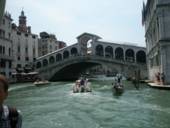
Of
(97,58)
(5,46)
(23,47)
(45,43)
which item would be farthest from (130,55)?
(45,43)

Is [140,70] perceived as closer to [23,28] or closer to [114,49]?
[114,49]

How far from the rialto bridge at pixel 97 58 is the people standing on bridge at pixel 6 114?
39843 millimetres

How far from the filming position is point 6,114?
2.19 m

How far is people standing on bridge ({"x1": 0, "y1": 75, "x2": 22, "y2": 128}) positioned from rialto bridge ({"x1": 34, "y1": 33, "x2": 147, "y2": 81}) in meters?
39.8

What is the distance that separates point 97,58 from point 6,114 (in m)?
44.2

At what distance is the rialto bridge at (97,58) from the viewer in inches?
1703

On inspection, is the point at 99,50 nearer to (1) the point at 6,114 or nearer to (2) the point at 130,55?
(2) the point at 130,55

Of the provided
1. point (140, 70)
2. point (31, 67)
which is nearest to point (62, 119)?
point (140, 70)

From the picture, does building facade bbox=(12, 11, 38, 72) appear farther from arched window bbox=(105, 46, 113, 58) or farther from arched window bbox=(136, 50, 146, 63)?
arched window bbox=(136, 50, 146, 63)

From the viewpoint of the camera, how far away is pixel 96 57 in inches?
1827

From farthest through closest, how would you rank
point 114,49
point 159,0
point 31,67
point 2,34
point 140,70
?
point 31,67 → point 114,49 → point 2,34 → point 140,70 → point 159,0

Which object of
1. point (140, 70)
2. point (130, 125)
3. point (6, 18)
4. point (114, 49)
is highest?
point (6, 18)

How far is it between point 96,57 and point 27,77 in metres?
13.1

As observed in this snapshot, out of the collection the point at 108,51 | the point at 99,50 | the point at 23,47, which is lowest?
the point at 108,51
